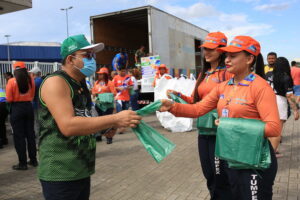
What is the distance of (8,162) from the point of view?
20.5 ft

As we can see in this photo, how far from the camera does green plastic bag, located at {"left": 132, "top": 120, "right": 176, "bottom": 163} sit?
2117 millimetres

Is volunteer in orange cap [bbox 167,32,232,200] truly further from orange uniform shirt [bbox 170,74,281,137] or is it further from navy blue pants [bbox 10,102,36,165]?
navy blue pants [bbox 10,102,36,165]

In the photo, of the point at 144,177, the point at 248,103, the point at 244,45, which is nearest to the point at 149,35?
the point at 144,177

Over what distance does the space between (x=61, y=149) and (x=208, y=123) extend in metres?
1.61

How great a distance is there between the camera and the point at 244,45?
2332mm

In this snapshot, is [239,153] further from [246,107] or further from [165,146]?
[165,146]

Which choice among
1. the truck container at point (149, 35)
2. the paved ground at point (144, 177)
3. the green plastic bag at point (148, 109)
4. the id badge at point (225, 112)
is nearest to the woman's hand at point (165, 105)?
the green plastic bag at point (148, 109)

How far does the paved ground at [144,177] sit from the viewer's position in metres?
4.12

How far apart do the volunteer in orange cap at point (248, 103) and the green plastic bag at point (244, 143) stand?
0.08 meters

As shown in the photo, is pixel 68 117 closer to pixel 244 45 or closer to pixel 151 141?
pixel 151 141

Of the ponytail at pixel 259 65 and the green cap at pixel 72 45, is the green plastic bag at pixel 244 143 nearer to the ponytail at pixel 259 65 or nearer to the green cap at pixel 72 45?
the ponytail at pixel 259 65

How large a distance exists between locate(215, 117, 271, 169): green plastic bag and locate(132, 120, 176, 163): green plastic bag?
1.50 ft

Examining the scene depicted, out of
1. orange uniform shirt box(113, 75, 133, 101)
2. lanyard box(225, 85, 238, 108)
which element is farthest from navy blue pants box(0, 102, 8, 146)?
lanyard box(225, 85, 238, 108)

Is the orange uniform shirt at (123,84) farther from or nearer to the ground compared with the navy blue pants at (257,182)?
farther from the ground
